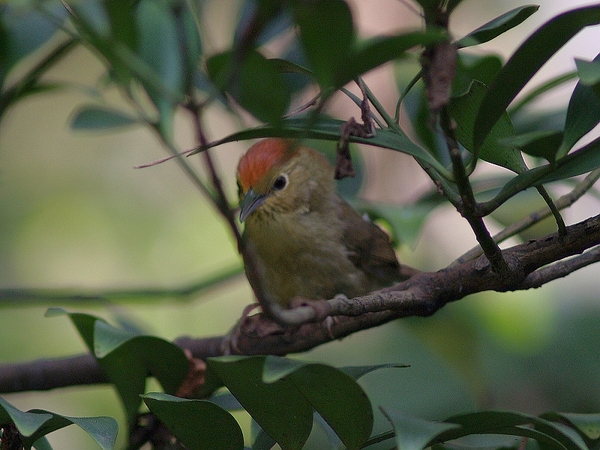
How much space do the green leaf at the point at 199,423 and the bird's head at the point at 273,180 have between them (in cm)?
148

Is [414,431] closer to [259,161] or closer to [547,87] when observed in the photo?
[547,87]

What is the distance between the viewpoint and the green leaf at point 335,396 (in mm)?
1221

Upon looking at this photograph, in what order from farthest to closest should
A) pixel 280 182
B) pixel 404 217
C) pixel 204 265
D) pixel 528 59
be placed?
pixel 204 265, pixel 280 182, pixel 404 217, pixel 528 59

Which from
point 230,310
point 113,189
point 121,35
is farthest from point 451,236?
point 121,35

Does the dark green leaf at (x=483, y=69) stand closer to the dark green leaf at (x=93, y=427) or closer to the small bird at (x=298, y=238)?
the small bird at (x=298, y=238)

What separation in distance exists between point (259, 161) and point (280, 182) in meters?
0.16

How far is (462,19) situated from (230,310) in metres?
3.17

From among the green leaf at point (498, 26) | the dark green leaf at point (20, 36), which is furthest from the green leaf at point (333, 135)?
the dark green leaf at point (20, 36)

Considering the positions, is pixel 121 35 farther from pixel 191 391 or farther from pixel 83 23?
pixel 191 391

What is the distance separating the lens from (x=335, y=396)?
1.27m

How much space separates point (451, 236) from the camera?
208 inches

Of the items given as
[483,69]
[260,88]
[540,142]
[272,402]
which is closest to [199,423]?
[272,402]

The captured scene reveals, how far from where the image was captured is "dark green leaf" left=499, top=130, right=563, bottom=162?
1.11 metres

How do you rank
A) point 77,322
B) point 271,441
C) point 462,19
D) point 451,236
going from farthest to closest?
point 462,19
point 451,236
point 77,322
point 271,441
